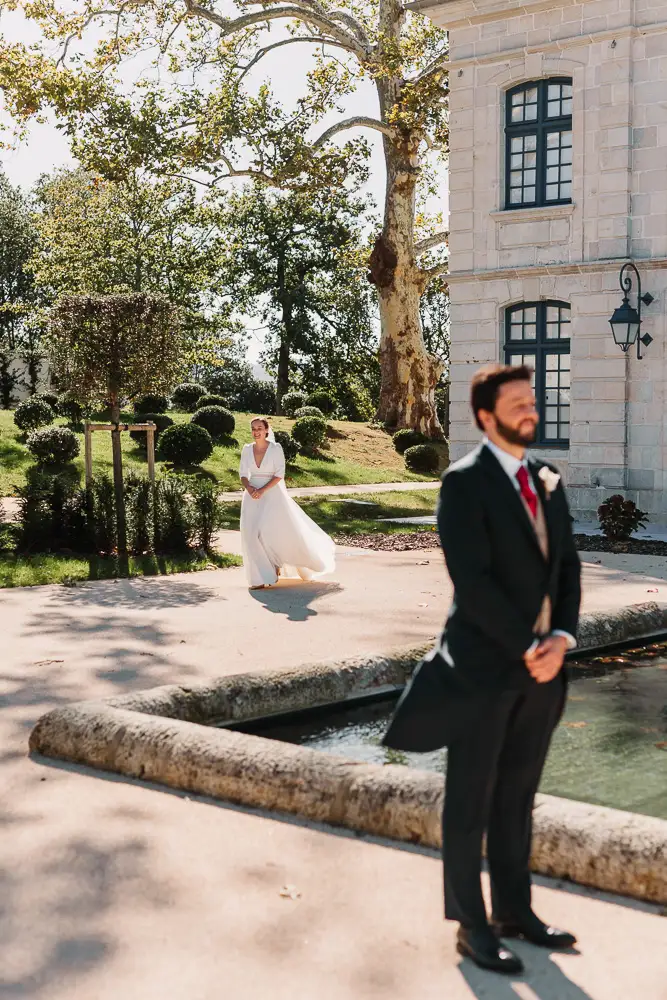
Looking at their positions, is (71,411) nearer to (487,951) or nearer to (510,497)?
(510,497)

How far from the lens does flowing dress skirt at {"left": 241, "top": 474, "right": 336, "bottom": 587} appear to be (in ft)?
40.3

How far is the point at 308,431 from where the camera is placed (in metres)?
31.5

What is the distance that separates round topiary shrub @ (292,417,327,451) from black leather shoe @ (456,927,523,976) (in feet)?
91.3

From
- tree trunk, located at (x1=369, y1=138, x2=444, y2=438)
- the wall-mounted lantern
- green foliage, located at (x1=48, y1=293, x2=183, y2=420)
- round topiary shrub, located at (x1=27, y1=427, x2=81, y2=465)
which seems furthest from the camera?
tree trunk, located at (x1=369, y1=138, x2=444, y2=438)

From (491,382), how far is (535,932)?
5.98 feet

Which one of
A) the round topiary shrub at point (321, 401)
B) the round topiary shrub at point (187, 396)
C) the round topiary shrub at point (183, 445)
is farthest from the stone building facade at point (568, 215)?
the round topiary shrub at point (321, 401)

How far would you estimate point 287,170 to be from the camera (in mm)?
29312

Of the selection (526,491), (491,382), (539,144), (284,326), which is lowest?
(526,491)

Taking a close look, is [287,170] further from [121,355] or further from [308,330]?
[308,330]

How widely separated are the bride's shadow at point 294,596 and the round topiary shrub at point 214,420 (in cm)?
1812

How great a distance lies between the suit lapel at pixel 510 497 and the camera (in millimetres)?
3664

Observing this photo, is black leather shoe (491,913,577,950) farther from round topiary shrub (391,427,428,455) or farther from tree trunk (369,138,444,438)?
round topiary shrub (391,427,428,455)

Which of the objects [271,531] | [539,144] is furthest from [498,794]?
[539,144]

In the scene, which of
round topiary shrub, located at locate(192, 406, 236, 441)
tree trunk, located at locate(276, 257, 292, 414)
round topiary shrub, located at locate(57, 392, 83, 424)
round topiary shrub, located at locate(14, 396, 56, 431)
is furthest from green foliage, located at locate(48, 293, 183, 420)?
tree trunk, located at locate(276, 257, 292, 414)
